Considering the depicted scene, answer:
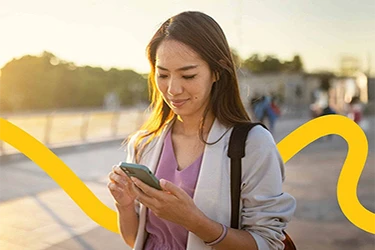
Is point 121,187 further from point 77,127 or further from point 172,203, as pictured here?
point 77,127

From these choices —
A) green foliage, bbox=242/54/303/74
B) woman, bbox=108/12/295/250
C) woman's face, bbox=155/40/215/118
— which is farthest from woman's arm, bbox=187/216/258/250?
green foliage, bbox=242/54/303/74

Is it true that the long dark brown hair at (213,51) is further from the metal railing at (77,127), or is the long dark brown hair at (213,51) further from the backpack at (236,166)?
the metal railing at (77,127)

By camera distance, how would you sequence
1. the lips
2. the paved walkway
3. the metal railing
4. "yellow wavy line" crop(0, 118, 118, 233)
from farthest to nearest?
the metal railing, the paved walkway, "yellow wavy line" crop(0, 118, 118, 233), the lips

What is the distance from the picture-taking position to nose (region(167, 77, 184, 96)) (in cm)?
144

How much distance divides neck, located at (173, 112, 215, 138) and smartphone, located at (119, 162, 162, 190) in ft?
1.02

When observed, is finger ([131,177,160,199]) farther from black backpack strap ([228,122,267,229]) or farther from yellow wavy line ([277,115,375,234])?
yellow wavy line ([277,115,375,234])

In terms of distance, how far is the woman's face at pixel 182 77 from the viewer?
4.70 feet

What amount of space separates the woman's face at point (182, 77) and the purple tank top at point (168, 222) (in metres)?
0.17

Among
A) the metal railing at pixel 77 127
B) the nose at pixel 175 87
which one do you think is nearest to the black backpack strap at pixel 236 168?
the nose at pixel 175 87

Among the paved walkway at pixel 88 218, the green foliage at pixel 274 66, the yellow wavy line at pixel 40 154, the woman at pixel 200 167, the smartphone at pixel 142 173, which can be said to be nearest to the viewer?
the smartphone at pixel 142 173

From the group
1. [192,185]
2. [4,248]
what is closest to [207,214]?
[192,185]

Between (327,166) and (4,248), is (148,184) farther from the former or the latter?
(327,166)

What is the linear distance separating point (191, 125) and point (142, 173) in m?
0.38

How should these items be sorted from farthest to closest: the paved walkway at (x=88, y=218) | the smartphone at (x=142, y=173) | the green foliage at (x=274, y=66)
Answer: the green foliage at (x=274, y=66), the paved walkway at (x=88, y=218), the smartphone at (x=142, y=173)
